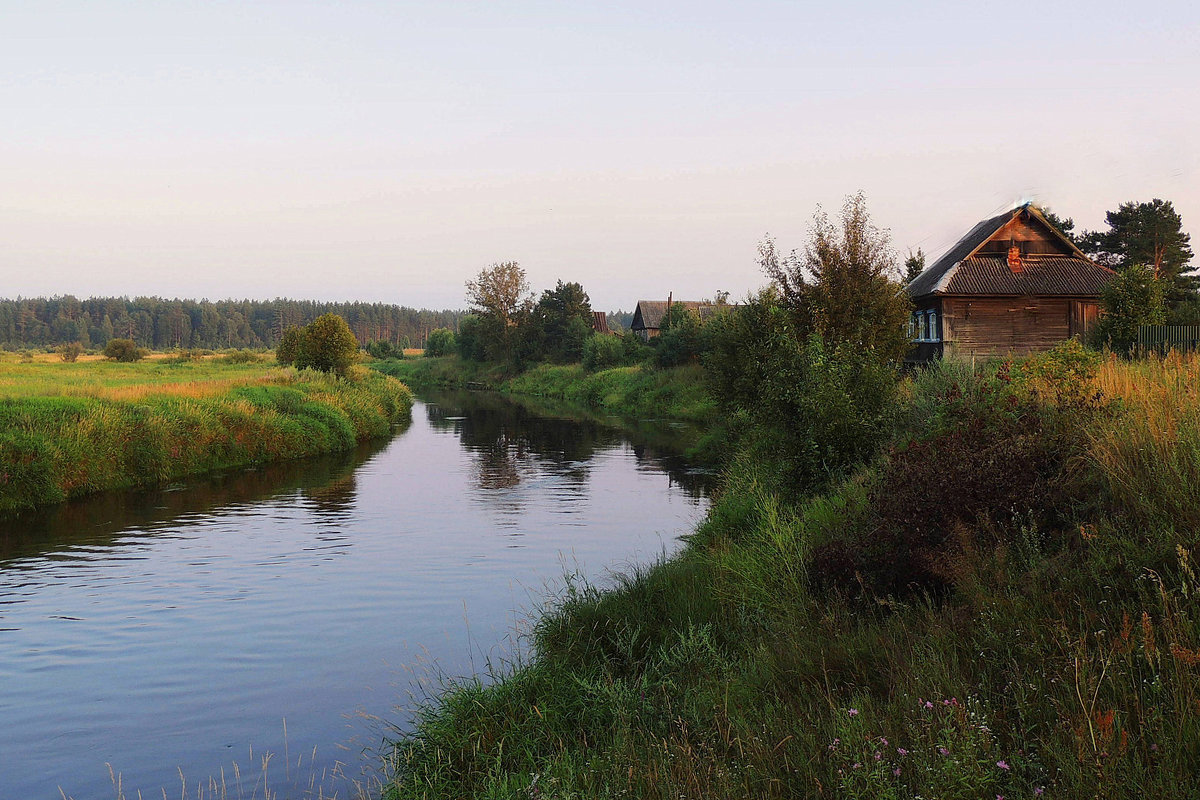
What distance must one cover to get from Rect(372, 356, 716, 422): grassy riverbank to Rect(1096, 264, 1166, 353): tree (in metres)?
13.7

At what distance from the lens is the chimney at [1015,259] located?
32781 millimetres

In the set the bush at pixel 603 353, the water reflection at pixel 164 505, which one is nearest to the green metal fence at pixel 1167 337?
the water reflection at pixel 164 505

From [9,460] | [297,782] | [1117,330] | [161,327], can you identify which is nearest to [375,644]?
[297,782]

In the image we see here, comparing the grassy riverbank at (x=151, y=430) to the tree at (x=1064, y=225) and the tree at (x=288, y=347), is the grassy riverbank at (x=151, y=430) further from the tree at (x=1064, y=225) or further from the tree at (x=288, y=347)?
the tree at (x=1064, y=225)

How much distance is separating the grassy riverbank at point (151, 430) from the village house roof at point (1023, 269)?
76.3 feet

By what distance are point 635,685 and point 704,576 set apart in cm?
248

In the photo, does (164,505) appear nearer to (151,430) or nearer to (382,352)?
(151,430)

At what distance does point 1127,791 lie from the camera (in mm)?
3637

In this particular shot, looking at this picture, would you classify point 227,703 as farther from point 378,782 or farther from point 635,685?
point 635,685

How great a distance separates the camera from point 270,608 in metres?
12.1

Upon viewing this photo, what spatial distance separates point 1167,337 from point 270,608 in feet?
81.4

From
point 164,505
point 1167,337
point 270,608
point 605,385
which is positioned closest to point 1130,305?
point 1167,337

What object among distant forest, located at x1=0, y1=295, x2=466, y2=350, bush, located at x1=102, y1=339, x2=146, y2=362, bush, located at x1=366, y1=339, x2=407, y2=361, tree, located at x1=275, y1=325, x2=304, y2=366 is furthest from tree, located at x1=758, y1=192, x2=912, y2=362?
distant forest, located at x1=0, y1=295, x2=466, y2=350

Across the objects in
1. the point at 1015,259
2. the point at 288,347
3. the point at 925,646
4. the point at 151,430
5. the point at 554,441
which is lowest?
the point at 554,441
